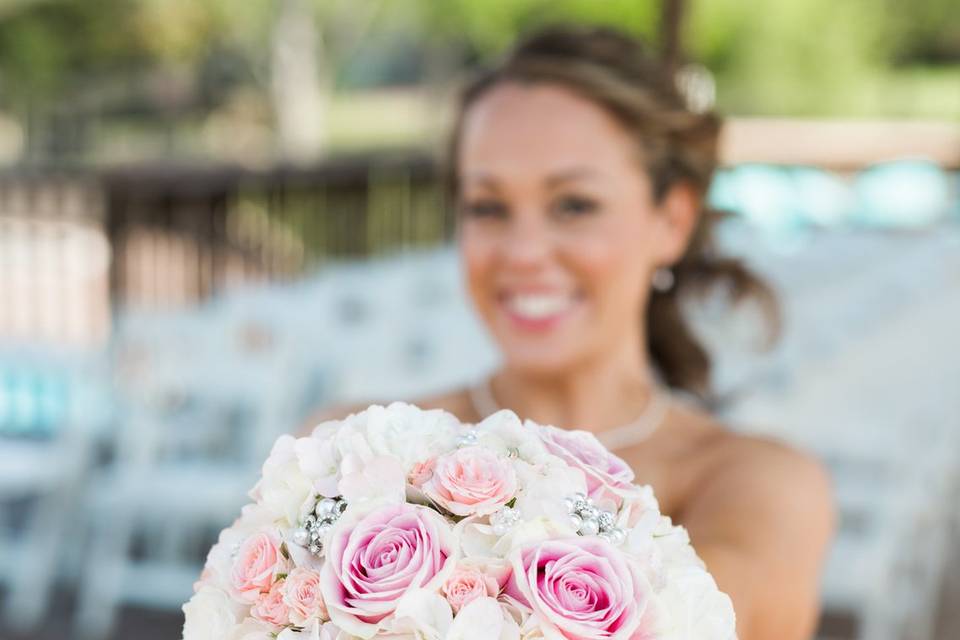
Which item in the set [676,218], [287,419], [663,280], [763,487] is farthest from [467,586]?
[287,419]

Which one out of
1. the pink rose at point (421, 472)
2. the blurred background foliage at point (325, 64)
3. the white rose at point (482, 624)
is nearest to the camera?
the white rose at point (482, 624)

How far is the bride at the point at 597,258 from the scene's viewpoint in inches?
69.7

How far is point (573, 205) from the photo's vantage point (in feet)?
6.14

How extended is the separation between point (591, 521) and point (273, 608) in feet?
0.74

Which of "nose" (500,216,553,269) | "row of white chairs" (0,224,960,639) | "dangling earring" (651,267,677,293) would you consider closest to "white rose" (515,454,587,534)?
"nose" (500,216,553,269)

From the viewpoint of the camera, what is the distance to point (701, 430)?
1.99 metres

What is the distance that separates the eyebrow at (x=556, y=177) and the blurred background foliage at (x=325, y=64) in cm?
1812

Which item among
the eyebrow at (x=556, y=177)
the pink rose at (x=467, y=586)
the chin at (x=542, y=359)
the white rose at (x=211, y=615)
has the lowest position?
the chin at (x=542, y=359)

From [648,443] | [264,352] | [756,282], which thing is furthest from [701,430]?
[264,352]

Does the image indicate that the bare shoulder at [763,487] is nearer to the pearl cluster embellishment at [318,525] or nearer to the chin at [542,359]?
the chin at [542,359]

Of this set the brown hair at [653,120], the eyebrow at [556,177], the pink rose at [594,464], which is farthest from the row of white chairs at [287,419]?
the pink rose at [594,464]

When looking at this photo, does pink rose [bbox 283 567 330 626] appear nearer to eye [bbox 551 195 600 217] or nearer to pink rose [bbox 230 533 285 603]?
pink rose [bbox 230 533 285 603]

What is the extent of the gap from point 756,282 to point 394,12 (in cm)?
2274

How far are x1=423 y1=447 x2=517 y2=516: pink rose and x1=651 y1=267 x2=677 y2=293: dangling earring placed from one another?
140 centimetres
